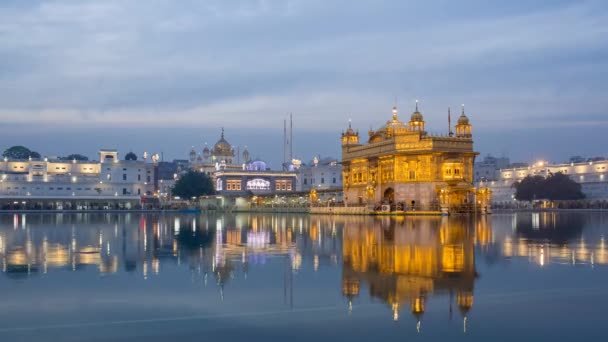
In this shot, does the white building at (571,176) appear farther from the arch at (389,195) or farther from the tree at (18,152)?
the tree at (18,152)

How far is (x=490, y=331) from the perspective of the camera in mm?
9633

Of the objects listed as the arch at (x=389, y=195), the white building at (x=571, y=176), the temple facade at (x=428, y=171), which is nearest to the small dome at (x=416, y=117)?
the temple facade at (x=428, y=171)

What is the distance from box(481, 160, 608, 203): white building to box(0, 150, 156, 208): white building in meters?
75.6

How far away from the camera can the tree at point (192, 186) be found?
135 m

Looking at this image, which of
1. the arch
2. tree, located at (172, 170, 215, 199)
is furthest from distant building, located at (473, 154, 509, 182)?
the arch

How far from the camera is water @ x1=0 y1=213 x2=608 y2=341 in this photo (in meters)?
9.73

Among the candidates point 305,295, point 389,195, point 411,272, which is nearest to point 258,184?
point 389,195

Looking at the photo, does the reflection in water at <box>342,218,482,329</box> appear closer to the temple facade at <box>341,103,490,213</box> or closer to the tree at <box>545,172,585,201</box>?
the temple facade at <box>341,103,490,213</box>

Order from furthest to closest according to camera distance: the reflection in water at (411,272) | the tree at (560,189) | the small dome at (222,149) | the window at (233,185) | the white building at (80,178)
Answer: the small dome at (222,149), the window at (233,185), the white building at (80,178), the tree at (560,189), the reflection in water at (411,272)

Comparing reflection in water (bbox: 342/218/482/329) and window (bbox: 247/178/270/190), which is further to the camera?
window (bbox: 247/178/270/190)

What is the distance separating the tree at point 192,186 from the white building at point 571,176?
64036mm

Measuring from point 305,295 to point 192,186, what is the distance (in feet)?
406

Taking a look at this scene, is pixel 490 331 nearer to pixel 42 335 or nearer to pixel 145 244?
pixel 42 335

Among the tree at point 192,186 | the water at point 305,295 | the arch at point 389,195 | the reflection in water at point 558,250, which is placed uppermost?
the tree at point 192,186
